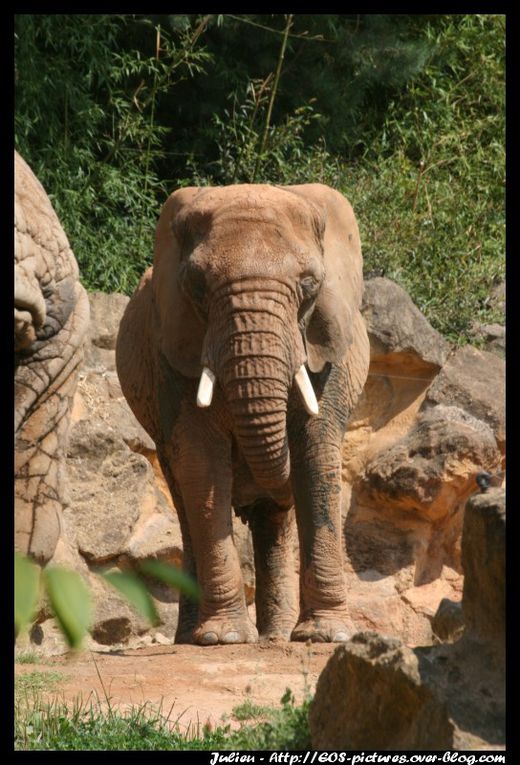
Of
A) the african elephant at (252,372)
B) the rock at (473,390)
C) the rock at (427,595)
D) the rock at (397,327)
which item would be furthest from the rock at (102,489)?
the rock at (473,390)

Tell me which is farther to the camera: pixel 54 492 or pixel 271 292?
pixel 271 292

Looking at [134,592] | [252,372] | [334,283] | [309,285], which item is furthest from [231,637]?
[134,592]

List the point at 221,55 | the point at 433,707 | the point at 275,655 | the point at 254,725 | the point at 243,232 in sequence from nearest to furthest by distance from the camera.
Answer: the point at 433,707, the point at 254,725, the point at 275,655, the point at 243,232, the point at 221,55

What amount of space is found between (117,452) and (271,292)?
11.7 ft

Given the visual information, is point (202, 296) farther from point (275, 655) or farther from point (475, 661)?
point (475, 661)

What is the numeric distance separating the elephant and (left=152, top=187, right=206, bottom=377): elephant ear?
4.39m

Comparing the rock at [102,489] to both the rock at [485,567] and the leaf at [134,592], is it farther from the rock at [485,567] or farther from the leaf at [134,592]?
the leaf at [134,592]

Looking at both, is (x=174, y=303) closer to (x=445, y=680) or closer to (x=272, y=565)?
(x=272, y=565)

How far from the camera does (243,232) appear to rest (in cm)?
755

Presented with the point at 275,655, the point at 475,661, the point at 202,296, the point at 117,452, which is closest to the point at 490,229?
the point at 117,452

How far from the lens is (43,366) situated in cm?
332

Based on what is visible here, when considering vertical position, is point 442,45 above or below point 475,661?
above

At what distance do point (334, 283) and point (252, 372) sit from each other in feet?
3.53

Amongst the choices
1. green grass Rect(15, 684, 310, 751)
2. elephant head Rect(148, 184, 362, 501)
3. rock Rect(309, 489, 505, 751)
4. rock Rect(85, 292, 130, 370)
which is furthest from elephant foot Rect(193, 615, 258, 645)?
rock Rect(85, 292, 130, 370)
